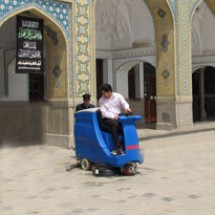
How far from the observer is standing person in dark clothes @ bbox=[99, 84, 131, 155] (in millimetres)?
6500

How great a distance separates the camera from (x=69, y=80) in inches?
382

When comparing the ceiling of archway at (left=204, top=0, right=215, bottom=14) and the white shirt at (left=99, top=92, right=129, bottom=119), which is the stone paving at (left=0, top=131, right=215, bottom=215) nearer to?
the white shirt at (left=99, top=92, right=129, bottom=119)

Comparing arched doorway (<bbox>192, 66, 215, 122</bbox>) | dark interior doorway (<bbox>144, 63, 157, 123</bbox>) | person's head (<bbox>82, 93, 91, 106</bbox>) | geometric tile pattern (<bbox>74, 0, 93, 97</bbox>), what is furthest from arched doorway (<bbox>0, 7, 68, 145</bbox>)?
arched doorway (<bbox>192, 66, 215, 122</bbox>)

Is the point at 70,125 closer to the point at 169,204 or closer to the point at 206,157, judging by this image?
the point at 206,157

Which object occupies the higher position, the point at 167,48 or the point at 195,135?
the point at 167,48

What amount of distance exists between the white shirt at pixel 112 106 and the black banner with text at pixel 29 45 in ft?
9.93

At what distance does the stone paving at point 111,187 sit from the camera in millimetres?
4688

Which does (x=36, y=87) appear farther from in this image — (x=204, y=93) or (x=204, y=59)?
(x=204, y=93)

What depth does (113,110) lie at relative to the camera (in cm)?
667

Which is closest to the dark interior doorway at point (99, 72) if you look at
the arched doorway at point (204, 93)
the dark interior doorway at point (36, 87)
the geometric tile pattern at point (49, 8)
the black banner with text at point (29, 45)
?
the dark interior doorway at point (36, 87)

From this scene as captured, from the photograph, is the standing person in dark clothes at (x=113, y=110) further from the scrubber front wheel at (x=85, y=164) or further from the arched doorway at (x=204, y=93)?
the arched doorway at (x=204, y=93)

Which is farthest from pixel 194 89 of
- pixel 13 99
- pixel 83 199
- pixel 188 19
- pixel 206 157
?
pixel 83 199

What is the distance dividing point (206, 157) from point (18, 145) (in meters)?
4.48

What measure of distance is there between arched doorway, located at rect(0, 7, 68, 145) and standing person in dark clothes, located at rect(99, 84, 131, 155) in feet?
10.1
